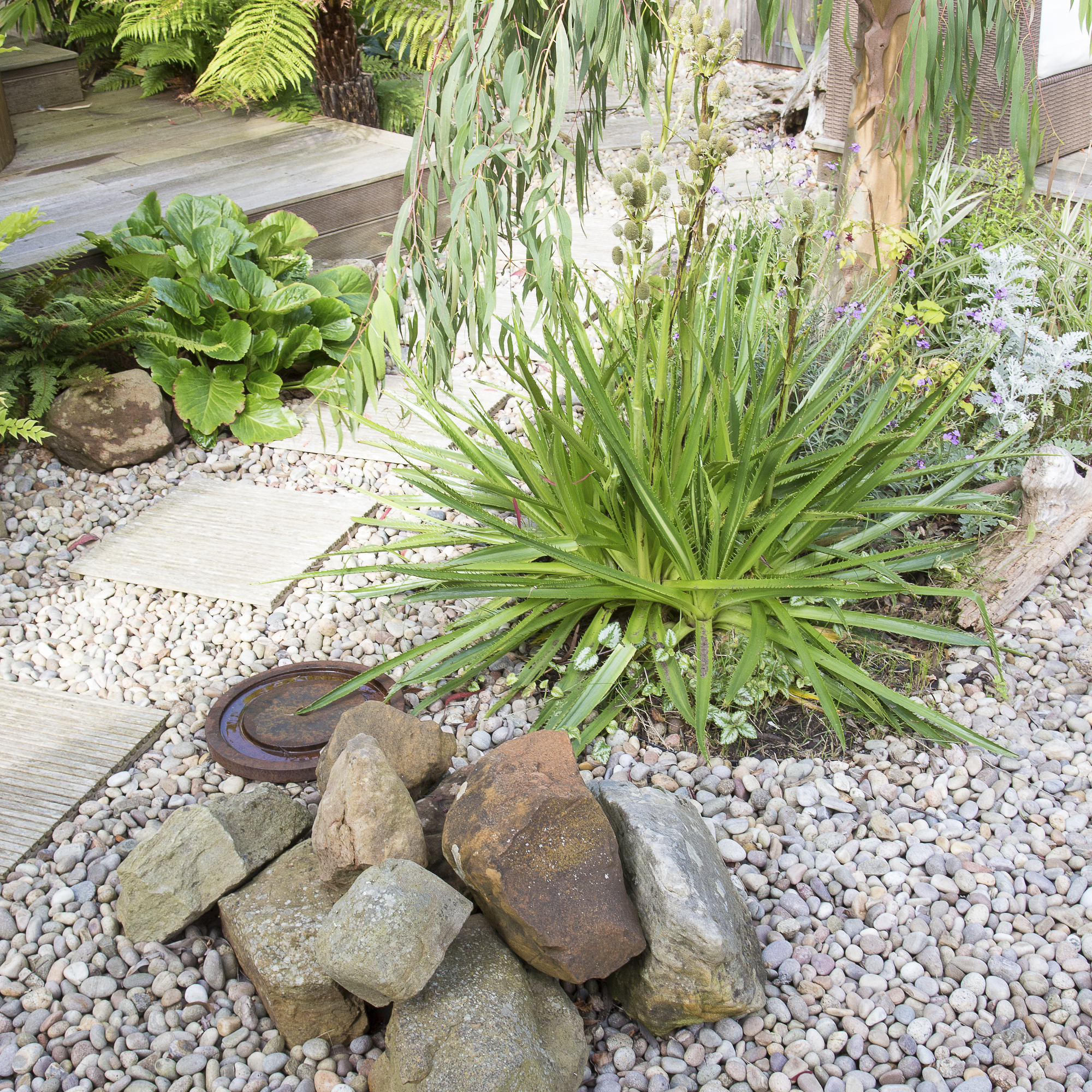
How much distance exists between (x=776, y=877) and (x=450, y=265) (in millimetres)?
1506

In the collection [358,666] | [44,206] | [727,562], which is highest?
[44,206]

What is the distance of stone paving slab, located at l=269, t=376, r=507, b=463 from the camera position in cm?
358

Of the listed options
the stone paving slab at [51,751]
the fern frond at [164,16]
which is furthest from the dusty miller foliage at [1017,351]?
the fern frond at [164,16]

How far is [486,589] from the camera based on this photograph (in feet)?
7.80

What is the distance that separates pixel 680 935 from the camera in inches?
65.1

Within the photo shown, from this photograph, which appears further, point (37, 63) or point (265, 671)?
point (37, 63)

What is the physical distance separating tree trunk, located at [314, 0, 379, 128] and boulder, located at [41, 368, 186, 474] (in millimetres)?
2941

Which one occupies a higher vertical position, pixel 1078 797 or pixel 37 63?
pixel 37 63

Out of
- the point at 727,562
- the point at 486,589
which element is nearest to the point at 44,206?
the point at 486,589

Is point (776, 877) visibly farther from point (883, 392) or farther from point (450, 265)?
point (450, 265)

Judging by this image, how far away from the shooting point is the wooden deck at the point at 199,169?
14.8 feet

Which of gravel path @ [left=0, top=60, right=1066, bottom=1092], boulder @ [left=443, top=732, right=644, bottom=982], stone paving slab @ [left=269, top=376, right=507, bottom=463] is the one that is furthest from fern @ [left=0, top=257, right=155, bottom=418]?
boulder @ [left=443, top=732, right=644, bottom=982]

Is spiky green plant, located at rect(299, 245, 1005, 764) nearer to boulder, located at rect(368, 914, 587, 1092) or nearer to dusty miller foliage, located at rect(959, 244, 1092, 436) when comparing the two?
dusty miller foliage, located at rect(959, 244, 1092, 436)

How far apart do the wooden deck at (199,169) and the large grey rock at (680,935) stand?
344 cm
